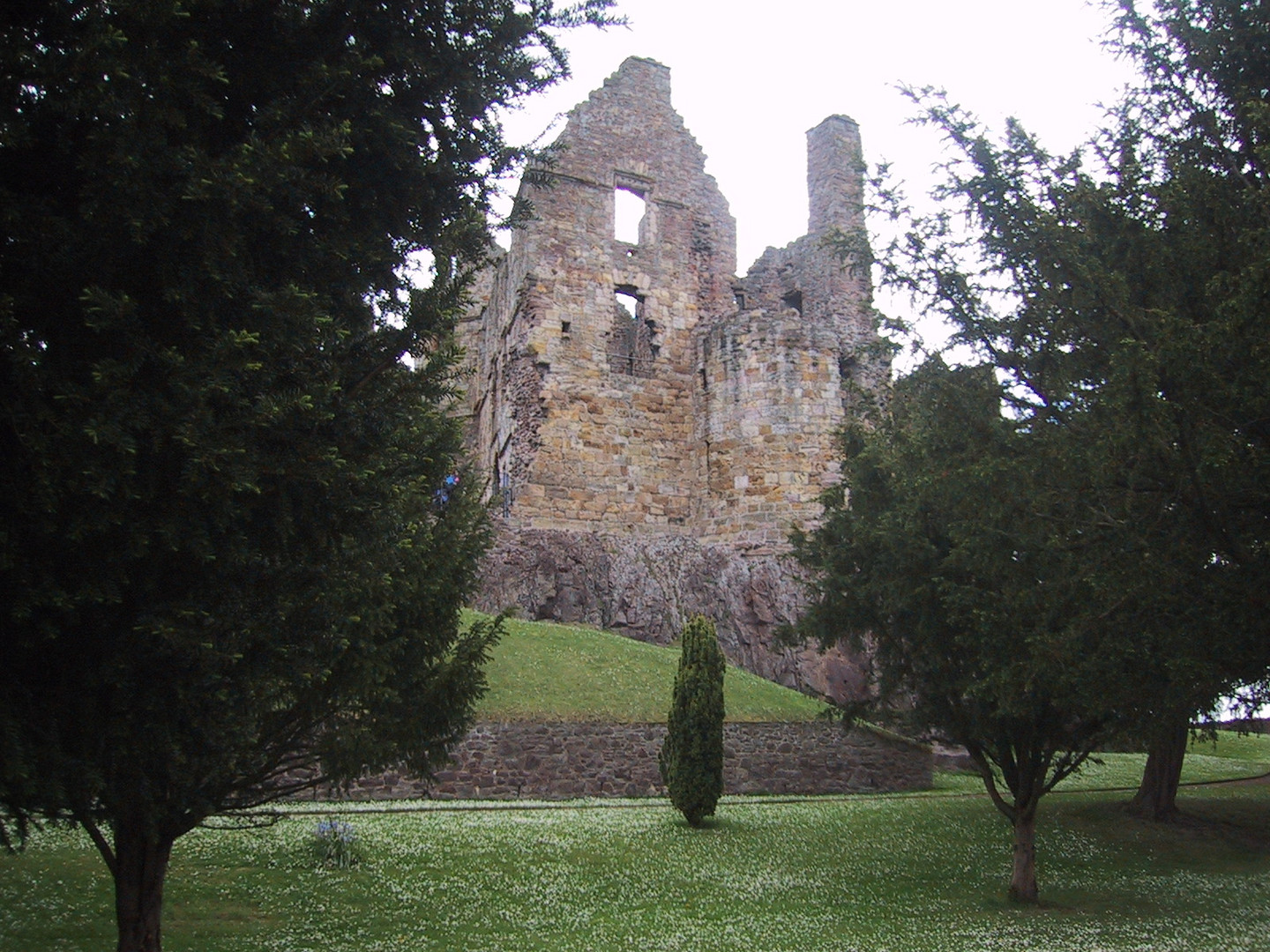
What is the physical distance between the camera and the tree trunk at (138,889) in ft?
19.8

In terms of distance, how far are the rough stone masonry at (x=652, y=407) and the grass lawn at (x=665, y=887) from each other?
26.3ft

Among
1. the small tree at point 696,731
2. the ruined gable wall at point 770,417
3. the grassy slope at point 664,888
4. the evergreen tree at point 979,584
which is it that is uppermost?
the ruined gable wall at point 770,417

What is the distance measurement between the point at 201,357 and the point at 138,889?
11.3 feet

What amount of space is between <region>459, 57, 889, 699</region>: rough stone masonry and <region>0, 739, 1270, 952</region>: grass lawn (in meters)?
8.02

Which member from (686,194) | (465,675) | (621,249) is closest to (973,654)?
(465,675)

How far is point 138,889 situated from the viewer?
19.9ft

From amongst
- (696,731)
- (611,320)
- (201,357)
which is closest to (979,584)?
(696,731)

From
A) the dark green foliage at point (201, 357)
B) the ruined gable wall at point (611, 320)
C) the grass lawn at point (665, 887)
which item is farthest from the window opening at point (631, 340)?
the dark green foliage at point (201, 357)

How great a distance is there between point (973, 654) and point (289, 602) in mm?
8463

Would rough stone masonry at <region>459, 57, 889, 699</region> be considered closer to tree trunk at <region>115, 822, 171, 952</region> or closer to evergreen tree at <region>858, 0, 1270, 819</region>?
evergreen tree at <region>858, 0, 1270, 819</region>

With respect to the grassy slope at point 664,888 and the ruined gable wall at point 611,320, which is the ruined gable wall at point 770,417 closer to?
the ruined gable wall at point 611,320

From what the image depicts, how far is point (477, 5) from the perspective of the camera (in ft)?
19.2

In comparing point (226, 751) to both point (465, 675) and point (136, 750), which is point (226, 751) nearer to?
point (136, 750)

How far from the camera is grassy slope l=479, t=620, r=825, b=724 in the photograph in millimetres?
17203
